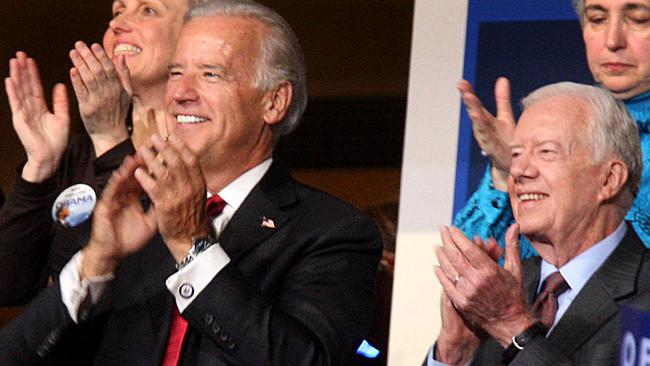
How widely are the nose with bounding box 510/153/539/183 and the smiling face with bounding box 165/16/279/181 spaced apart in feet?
1.89

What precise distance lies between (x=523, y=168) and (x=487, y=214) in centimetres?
29

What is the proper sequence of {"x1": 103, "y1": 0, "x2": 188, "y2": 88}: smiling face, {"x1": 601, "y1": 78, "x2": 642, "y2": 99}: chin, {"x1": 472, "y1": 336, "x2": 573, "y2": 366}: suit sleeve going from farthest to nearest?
1. {"x1": 103, "y1": 0, "x2": 188, "y2": 88}: smiling face
2. {"x1": 601, "y1": 78, "x2": 642, "y2": 99}: chin
3. {"x1": 472, "y1": 336, "x2": 573, "y2": 366}: suit sleeve

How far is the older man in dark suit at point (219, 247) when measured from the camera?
2805 mm

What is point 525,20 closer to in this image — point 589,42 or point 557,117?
point 589,42

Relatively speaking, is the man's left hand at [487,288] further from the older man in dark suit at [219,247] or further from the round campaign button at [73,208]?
the round campaign button at [73,208]

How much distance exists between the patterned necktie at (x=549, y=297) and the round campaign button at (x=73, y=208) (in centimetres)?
112

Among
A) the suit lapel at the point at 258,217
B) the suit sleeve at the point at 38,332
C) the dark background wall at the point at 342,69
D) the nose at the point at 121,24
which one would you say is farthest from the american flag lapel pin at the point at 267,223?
the dark background wall at the point at 342,69

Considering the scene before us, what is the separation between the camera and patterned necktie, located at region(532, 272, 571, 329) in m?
2.99

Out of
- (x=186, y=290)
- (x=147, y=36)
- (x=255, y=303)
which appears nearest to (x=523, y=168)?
(x=255, y=303)

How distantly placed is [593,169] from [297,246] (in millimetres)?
664

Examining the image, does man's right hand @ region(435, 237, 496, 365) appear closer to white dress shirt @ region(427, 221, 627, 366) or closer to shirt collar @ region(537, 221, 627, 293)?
white dress shirt @ region(427, 221, 627, 366)

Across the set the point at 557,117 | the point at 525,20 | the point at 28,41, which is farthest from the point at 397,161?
the point at 557,117

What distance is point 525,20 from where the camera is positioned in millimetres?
3471

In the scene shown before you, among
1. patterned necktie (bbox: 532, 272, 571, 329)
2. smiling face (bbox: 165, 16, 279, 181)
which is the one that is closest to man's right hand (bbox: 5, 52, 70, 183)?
smiling face (bbox: 165, 16, 279, 181)
